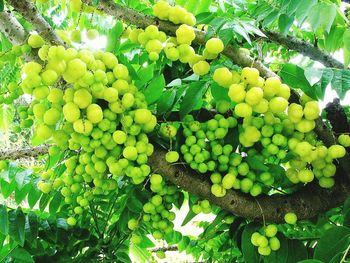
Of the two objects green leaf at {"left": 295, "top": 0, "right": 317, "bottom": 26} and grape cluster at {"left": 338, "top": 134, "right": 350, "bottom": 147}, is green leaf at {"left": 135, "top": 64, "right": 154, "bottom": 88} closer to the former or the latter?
green leaf at {"left": 295, "top": 0, "right": 317, "bottom": 26}

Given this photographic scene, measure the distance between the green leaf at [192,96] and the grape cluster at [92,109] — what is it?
6.3 inches

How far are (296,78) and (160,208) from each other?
2.30ft

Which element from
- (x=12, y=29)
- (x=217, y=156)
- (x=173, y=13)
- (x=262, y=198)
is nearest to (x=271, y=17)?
(x=173, y=13)

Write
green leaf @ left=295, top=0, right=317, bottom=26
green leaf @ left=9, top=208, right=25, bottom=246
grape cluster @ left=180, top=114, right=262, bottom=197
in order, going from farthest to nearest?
green leaf @ left=9, top=208, right=25, bottom=246, grape cluster @ left=180, top=114, right=262, bottom=197, green leaf @ left=295, top=0, right=317, bottom=26

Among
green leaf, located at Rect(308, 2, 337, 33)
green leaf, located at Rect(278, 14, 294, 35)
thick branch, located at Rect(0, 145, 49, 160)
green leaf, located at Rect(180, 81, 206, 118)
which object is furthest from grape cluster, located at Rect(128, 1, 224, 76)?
thick branch, located at Rect(0, 145, 49, 160)

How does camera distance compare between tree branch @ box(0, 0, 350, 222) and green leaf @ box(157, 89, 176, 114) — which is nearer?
tree branch @ box(0, 0, 350, 222)

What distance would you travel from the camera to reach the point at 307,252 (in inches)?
67.1

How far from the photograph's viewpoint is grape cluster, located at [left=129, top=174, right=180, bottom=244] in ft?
5.32

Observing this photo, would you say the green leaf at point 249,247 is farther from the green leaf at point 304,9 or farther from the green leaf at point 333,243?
the green leaf at point 304,9

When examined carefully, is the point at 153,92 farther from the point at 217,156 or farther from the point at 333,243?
the point at 333,243

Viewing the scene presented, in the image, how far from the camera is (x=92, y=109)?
4.24 ft

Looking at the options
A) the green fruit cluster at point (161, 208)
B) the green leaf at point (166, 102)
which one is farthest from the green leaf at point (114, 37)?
the green fruit cluster at point (161, 208)

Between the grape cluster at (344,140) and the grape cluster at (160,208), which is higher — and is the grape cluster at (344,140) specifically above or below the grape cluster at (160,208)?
above

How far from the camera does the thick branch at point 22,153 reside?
71.9 inches
